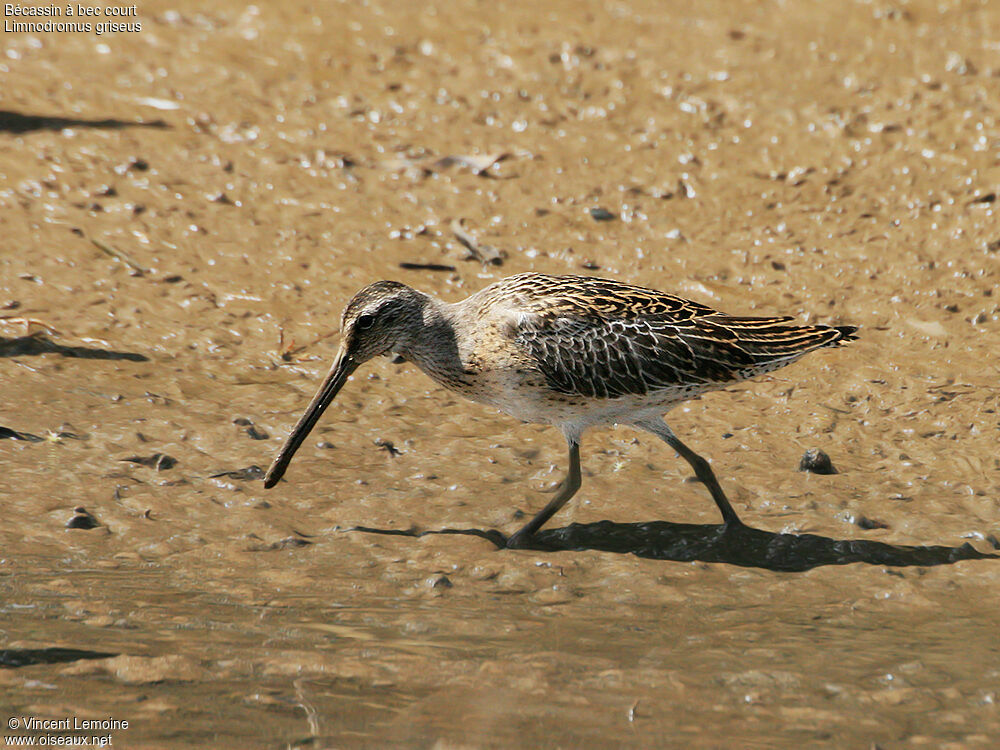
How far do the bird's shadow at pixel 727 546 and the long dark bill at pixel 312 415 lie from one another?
0.54 meters

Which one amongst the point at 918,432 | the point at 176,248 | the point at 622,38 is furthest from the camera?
the point at 622,38

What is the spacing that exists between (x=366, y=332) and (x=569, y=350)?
1176 mm

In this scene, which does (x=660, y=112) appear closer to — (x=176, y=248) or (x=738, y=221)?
(x=738, y=221)

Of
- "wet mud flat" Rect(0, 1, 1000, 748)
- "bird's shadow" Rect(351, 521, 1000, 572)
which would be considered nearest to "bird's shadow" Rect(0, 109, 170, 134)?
"wet mud flat" Rect(0, 1, 1000, 748)

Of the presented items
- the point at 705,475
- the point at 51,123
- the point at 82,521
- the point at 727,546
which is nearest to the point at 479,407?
the point at 705,475

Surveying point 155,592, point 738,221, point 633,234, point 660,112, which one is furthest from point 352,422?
point 660,112

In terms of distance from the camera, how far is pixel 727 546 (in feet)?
22.2

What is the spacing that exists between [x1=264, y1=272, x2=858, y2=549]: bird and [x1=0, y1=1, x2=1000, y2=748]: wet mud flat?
0.56 meters

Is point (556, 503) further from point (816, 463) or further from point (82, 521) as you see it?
point (82, 521)

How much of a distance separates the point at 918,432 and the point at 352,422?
11.8 feet

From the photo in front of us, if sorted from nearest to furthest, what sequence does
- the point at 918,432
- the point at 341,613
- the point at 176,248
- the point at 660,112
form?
the point at 341,613, the point at 918,432, the point at 176,248, the point at 660,112

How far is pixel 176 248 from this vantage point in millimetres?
9789

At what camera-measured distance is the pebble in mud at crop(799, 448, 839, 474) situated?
7465mm

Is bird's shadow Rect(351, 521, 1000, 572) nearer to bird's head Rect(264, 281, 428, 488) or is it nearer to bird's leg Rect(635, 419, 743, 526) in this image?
bird's leg Rect(635, 419, 743, 526)
